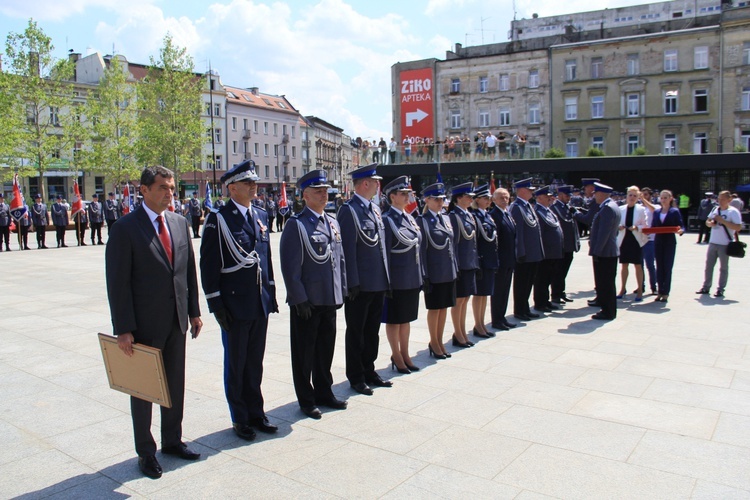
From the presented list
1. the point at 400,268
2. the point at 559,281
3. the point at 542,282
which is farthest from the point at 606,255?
the point at 400,268

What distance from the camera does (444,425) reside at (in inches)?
205

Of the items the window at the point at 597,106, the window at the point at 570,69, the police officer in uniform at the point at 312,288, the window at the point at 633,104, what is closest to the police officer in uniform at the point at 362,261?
the police officer in uniform at the point at 312,288

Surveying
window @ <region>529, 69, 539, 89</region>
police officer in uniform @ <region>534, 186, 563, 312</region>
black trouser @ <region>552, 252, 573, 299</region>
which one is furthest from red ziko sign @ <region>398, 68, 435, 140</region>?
police officer in uniform @ <region>534, 186, 563, 312</region>

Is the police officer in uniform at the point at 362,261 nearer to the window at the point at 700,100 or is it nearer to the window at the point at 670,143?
the window at the point at 670,143

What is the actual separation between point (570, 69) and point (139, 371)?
177 feet

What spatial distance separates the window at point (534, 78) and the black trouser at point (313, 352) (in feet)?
173

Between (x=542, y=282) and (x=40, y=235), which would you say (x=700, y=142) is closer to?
(x=542, y=282)

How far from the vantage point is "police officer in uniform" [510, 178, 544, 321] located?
9484mm

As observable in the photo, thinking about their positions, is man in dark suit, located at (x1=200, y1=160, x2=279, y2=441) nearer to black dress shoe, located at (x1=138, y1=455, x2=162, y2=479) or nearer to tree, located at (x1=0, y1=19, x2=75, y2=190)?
black dress shoe, located at (x1=138, y1=455, x2=162, y2=479)

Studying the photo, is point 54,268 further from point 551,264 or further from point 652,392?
point 652,392

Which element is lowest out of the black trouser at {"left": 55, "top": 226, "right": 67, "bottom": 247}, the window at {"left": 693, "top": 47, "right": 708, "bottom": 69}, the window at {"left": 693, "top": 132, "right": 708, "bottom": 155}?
the black trouser at {"left": 55, "top": 226, "right": 67, "bottom": 247}

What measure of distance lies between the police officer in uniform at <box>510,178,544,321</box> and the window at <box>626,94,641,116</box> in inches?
1815

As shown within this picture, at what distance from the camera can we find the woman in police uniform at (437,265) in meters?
7.21

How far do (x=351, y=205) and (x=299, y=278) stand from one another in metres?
1.13
